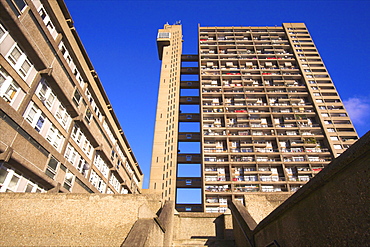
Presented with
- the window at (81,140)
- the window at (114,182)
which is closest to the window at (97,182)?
the window at (81,140)

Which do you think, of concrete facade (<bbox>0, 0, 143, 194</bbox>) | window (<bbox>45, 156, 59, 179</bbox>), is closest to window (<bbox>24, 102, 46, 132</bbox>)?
concrete facade (<bbox>0, 0, 143, 194</bbox>)

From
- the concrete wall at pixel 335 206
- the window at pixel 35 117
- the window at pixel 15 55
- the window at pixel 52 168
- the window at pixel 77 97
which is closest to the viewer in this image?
the concrete wall at pixel 335 206

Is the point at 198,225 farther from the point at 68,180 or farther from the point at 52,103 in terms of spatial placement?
the point at 52,103

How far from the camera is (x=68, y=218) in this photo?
842 centimetres

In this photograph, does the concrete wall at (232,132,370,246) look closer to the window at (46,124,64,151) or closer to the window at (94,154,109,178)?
the window at (46,124,64,151)

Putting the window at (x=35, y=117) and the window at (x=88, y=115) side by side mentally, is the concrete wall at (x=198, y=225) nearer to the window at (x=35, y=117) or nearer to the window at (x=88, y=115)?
the window at (x=35, y=117)

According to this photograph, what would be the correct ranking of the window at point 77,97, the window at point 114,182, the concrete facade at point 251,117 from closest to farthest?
the window at point 77,97, the window at point 114,182, the concrete facade at point 251,117

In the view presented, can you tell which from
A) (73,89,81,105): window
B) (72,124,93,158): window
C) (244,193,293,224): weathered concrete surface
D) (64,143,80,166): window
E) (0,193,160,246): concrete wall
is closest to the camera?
(0,193,160,246): concrete wall

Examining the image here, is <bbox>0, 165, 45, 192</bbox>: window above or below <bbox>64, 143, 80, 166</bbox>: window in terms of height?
below

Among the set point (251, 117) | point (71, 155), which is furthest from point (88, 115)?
point (251, 117)

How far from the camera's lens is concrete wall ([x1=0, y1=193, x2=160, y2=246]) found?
8023 mm

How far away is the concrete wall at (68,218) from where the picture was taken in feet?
26.3

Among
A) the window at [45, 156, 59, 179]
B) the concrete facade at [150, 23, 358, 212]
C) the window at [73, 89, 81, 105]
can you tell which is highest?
the concrete facade at [150, 23, 358, 212]

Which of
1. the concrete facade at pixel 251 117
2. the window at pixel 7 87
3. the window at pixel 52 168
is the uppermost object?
the concrete facade at pixel 251 117
